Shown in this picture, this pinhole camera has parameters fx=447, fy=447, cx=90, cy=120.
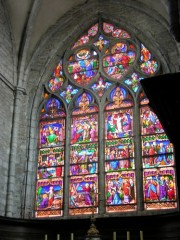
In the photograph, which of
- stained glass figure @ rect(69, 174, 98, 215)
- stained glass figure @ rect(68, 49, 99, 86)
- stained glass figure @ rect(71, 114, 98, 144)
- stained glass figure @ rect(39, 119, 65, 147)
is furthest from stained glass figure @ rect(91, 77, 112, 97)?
stained glass figure @ rect(69, 174, 98, 215)

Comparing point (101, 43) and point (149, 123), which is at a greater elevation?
point (101, 43)

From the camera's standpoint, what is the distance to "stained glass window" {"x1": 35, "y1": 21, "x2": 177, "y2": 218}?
37.6ft

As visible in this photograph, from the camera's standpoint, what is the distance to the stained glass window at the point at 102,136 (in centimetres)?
1146

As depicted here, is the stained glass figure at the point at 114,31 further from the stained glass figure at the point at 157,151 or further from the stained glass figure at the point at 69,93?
the stained glass figure at the point at 157,151

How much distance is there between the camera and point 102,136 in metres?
12.3

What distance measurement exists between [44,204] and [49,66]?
4298 millimetres

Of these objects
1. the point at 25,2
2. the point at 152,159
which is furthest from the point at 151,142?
the point at 25,2

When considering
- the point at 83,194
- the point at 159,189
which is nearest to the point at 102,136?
the point at 83,194

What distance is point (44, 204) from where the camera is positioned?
39.6 ft

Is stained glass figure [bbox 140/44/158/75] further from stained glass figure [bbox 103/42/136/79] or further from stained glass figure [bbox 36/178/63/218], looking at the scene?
stained glass figure [bbox 36/178/63/218]

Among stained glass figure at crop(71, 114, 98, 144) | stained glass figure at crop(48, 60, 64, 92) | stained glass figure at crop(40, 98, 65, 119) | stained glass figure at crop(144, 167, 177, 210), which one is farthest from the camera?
stained glass figure at crop(48, 60, 64, 92)

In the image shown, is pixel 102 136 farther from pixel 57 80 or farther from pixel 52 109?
pixel 57 80

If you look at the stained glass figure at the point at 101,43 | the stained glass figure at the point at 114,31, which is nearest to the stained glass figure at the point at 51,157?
the stained glass figure at the point at 101,43

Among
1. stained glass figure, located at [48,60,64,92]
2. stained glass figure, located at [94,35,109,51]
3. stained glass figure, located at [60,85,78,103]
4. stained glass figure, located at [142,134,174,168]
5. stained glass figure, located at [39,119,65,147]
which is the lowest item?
stained glass figure, located at [142,134,174,168]
